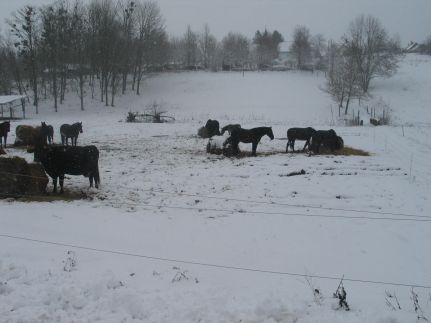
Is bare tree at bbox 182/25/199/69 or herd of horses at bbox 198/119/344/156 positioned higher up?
bare tree at bbox 182/25/199/69

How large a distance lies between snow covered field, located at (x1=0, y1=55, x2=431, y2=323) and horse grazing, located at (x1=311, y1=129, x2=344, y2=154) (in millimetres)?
1347

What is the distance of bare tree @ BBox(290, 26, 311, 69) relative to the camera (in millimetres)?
78812

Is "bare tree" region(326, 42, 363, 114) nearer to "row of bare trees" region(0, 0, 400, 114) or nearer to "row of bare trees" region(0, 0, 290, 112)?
"row of bare trees" region(0, 0, 400, 114)

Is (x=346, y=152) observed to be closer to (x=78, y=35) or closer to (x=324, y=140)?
(x=324, y=140)

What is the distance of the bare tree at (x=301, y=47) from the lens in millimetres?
78812

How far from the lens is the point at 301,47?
79.1 meters

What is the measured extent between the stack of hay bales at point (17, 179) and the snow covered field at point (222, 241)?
2.62 feet

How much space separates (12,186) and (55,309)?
6.78 metres

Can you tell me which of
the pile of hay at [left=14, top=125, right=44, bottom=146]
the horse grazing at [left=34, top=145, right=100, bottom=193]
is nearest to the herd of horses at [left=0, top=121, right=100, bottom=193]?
the horse grazing at [left=34, top=145, right=100, bottom=193]

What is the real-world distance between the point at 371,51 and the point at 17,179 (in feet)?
181

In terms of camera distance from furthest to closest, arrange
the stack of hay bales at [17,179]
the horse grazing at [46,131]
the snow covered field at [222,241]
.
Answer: the horse grazing at [46,131] < the stack of hay bales at [17,179] < the snow covered field at [222,241]

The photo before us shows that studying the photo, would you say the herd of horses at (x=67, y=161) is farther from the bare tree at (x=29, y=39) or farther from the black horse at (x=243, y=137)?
the bare tree at (x=29, y=39)

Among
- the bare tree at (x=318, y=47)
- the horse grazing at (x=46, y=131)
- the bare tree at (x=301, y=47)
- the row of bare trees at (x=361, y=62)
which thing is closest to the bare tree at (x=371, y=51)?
the row of bare trees at (x=361, y=62)

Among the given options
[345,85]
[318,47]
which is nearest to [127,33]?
[345,85]
